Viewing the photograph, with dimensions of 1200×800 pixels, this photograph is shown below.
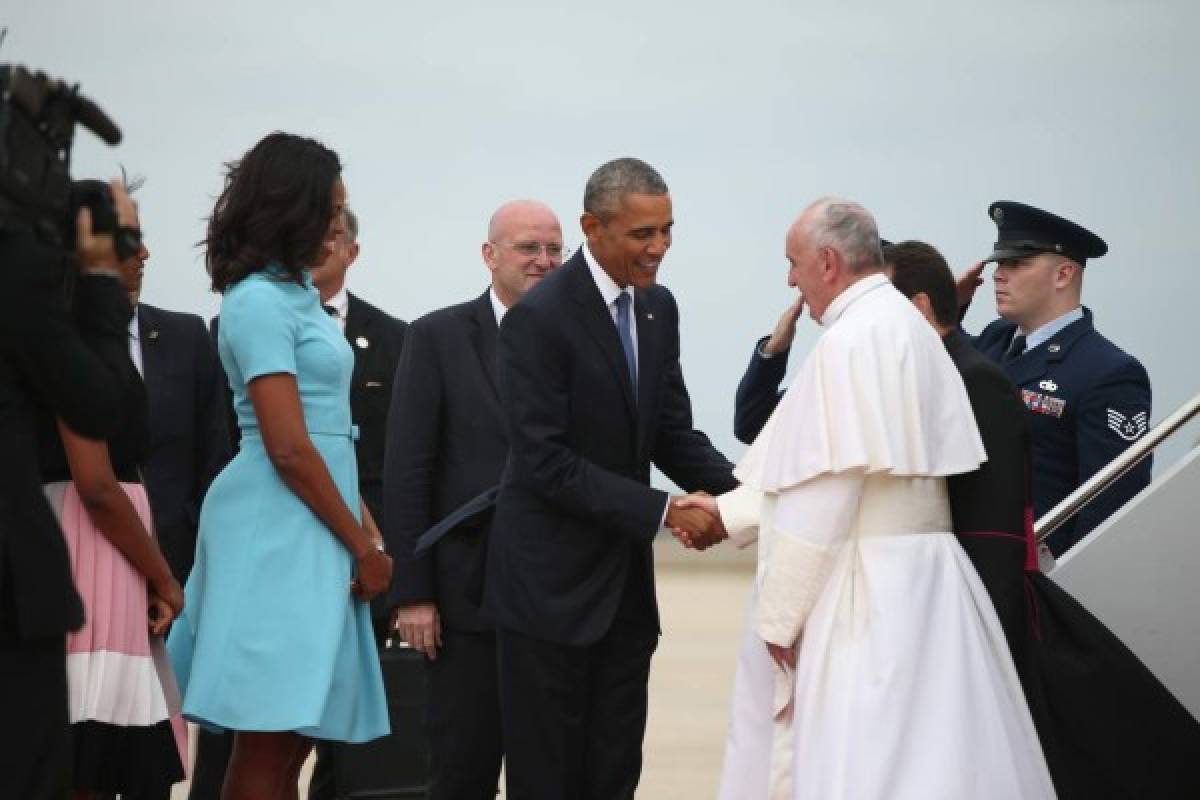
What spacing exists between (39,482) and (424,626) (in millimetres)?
1744

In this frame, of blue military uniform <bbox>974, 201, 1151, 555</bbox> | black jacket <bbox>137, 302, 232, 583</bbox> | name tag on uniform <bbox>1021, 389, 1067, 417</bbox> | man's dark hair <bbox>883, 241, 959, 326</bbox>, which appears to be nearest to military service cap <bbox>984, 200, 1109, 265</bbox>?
blue military uniform <bbox>974, 201, 1151, 555</bbox>

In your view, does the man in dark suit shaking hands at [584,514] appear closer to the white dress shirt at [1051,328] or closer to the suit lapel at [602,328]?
the suit lapel at [602,328]

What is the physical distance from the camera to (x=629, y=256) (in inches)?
148

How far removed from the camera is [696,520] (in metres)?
3.77

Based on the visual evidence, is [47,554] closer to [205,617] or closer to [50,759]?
[50,759]

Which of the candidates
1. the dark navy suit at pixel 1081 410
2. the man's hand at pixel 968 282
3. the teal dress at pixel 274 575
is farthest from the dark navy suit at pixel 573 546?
the man's hand at pixel 968 282

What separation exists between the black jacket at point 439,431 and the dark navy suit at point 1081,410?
1379 mm

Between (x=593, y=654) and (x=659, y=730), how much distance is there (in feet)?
10.2

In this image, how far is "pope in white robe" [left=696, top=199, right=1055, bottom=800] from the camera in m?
3.35

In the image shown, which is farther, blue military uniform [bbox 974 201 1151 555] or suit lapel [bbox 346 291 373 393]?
suit lapel [bbox 346 291 373 393]

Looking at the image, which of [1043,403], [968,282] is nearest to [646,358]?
[1043,403]

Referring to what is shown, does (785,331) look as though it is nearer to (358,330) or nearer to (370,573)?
(358,330)

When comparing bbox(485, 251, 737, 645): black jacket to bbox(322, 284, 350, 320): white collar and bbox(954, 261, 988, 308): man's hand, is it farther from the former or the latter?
bbox(954, 261, 988, 308): man's hand

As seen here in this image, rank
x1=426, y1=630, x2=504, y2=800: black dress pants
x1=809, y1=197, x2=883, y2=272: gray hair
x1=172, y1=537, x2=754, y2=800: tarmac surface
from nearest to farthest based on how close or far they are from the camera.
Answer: x1=809, y1=197, x2=883, y2=272: gray hair
x1=426, y1=630, x2=504, y2=800: black dress pants
x1=172, y1=537, x2=754, y2=800: tarmac surface
